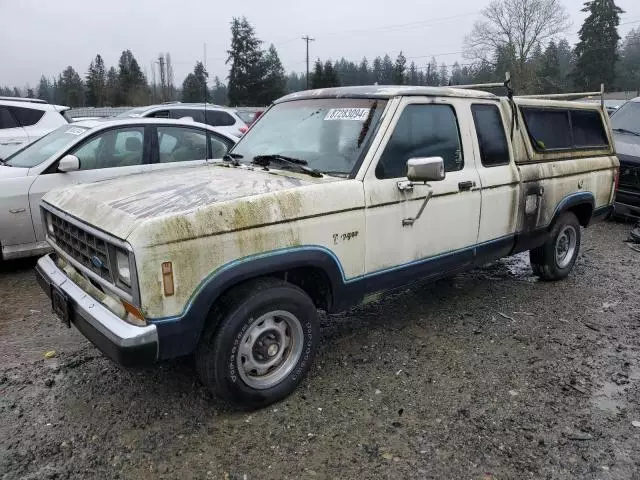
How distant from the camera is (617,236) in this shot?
794 centimetres

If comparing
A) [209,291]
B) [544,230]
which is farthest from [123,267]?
[544,230]

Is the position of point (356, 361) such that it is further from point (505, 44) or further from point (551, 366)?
point (505, 44)

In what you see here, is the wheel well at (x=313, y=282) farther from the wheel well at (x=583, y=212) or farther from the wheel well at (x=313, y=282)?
the wheel well at (x=583, y=212)

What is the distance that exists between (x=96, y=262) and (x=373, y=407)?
75.2 inches

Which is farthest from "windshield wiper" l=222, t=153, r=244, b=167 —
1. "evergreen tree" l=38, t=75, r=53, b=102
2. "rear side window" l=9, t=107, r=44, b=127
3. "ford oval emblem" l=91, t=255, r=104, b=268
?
"evergreen tree" l=38, t=75, r=53, b=102

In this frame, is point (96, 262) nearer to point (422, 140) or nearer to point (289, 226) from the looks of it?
point (289, 226)

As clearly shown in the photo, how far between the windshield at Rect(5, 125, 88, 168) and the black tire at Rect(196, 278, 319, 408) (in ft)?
12.7

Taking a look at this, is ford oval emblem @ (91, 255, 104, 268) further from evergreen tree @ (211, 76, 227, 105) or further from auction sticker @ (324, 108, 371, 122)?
evergreen tree @ (211, 76, 227, 105)

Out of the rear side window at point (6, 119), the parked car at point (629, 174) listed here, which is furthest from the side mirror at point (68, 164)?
the parked car at point (629, 174)

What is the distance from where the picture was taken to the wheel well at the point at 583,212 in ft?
19.1

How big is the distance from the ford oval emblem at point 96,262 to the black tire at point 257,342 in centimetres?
70

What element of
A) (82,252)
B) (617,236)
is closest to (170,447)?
(82,252)

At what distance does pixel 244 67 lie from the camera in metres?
53.3

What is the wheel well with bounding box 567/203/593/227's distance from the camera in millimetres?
5835
